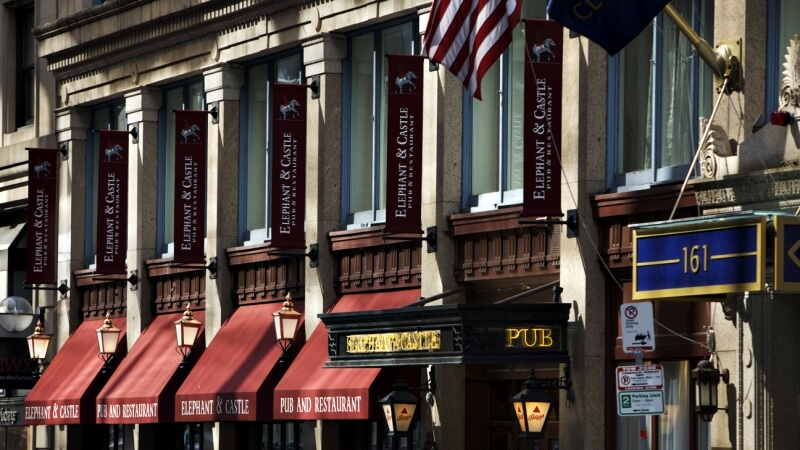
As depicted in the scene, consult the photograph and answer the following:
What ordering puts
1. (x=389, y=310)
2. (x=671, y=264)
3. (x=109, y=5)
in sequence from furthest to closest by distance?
(x=109, y=5)
(x=389, y=310)
(x=671, y=264)

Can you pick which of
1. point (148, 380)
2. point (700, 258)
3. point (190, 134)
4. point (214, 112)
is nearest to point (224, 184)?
point (190, 134)

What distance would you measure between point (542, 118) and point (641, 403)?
16.1 ft

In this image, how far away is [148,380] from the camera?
31453 millimetres

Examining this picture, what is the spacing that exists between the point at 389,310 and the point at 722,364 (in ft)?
17.3

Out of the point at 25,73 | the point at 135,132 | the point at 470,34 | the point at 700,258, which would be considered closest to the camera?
the point at 700,258

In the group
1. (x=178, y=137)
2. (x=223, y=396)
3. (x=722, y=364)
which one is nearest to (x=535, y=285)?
(x=722, y=364)

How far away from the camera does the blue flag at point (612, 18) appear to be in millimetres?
18562

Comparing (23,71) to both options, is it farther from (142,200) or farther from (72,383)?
(72,383)

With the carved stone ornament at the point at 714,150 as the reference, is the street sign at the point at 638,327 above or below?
below

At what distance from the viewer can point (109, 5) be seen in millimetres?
33906

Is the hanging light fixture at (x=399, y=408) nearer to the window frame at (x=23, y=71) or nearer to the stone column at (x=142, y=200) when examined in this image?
the stone column at (x=142, y=200)

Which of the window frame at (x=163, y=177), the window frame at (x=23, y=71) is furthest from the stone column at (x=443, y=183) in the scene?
the window frame at (x=23, y=71)

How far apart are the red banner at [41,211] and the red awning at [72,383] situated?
136cm

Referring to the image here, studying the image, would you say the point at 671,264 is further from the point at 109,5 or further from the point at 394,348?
the point at 109,5
